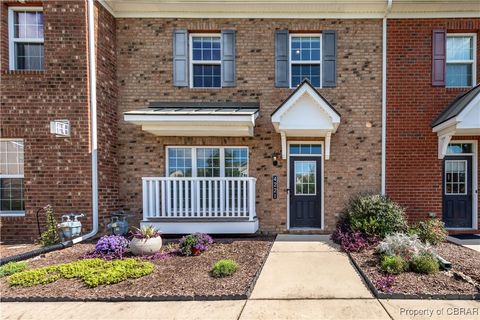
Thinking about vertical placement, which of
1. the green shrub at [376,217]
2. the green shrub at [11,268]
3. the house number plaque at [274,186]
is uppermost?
the house number plaque at [274,186]

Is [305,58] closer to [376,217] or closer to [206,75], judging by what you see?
[206,75]

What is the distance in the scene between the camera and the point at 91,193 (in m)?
7.11

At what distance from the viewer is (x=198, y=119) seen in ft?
22.6

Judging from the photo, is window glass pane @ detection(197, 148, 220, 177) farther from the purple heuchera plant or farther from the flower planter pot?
the purple heuchera plant

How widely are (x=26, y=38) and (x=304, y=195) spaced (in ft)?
28.9

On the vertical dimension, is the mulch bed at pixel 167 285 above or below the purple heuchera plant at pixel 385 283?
below

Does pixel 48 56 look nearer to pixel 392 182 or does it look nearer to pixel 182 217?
pixel 182 217

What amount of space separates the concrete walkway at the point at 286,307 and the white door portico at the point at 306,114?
12.3 feet

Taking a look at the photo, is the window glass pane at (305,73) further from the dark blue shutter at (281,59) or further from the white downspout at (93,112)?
the white downspout at (93,112)

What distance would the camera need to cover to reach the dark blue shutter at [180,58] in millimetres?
7977

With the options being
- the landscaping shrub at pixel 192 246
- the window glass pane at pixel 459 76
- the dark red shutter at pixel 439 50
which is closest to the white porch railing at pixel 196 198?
the landscaping shrub at pixel 192 246

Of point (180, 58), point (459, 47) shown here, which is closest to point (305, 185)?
point (180, 58)

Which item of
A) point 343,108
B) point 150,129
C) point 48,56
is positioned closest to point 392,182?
point 343,108

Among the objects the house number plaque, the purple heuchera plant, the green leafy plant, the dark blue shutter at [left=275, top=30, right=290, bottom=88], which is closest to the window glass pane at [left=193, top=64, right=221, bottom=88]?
the dark blue shutter at [left=275, top=30, right=290, bottom=88]
